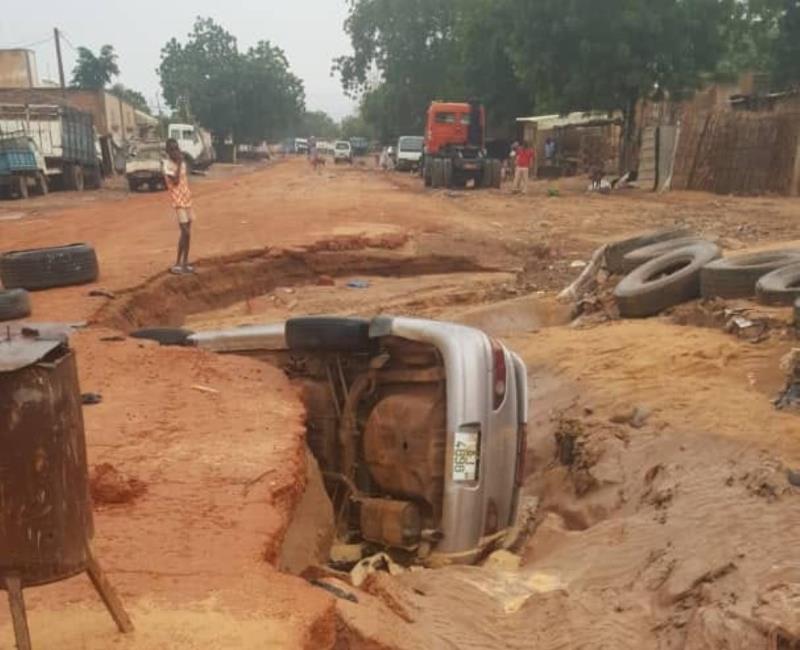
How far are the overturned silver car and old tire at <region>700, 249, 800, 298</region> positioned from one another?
16.2 feet

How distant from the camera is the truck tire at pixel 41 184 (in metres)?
32.2

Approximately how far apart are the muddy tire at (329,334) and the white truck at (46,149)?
89.2 ft

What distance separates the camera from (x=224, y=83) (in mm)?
76188

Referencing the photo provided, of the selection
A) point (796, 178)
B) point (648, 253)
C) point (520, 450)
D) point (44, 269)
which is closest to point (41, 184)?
point (44, 269)

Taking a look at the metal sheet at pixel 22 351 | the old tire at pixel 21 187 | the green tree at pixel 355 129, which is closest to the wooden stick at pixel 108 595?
the metal sheet at pixel 22 351

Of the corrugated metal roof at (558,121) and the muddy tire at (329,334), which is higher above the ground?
the corrugated metal roof at (558,121)

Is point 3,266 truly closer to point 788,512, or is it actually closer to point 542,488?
point 542,488

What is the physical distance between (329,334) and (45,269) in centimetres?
719

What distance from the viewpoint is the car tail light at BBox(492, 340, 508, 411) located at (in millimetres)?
4933

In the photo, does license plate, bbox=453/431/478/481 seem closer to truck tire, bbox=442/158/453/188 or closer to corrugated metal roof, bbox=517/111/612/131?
truck tire, bbox=442/158/453/188

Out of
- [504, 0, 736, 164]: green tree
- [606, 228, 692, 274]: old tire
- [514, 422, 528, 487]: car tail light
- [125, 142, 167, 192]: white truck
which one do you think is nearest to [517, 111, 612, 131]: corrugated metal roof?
[504, 0, 736, 164]: green tree

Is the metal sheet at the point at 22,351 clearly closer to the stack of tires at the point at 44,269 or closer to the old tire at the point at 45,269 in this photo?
the stack of tires at the point at 44,269

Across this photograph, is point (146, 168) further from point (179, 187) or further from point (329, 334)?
point (329, 334)

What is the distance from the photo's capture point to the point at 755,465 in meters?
5.38
